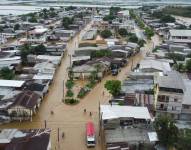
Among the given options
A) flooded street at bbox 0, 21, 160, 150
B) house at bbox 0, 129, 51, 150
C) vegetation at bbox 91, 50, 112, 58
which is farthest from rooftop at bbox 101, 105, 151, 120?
vegetation at bbox 91, 50, 112, 58

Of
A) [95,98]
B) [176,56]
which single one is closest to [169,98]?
[95,98]

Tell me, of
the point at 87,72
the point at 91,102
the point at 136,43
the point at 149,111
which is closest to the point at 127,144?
the point at 149,111

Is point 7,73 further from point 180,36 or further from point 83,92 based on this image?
point 180,36

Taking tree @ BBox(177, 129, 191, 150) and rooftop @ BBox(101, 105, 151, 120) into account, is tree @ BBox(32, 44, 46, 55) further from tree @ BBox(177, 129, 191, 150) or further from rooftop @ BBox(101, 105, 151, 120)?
tree @ BBox(177, 129, 191, 150)

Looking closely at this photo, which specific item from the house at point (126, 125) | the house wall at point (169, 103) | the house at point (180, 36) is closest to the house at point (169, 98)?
the house wall at point (169, 103)

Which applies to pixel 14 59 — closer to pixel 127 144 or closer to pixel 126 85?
pixel 126 85

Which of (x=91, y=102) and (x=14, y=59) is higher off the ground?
(x=14, y=59)
